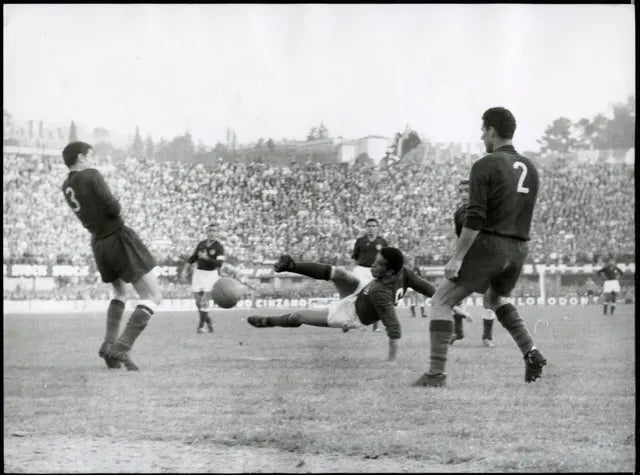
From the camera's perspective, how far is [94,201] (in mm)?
7090

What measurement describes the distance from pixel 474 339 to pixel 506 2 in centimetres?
553

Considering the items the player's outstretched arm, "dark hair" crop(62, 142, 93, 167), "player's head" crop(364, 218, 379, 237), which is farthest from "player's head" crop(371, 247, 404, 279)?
"player's head" crop(364, 218, 379, 237)

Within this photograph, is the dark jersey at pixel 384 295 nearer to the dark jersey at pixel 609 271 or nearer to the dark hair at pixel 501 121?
the dark hair at pixel 501 121

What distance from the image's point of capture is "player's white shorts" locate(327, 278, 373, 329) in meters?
7.27

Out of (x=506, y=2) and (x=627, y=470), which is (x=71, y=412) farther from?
(x=506, y=2)

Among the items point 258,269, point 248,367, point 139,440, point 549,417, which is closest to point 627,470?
point 549,417

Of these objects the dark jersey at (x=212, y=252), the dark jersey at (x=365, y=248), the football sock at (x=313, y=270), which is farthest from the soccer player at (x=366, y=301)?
the dark jersey at (x=212, y=252)

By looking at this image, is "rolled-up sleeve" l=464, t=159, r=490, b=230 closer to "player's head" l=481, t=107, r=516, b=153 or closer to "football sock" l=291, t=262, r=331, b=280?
"player's head" l=481, t=107, r=516, b=153

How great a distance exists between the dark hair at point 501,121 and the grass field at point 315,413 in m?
1.82

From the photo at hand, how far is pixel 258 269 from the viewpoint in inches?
848

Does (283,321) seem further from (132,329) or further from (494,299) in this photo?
(494,299)

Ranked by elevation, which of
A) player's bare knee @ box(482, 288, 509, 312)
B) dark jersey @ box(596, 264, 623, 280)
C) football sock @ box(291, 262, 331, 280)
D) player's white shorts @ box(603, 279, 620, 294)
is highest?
football sock @ box(291, 262, 331, 280)

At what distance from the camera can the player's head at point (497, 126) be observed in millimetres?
6051

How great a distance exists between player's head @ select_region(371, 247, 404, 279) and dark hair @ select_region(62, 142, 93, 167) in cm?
266
